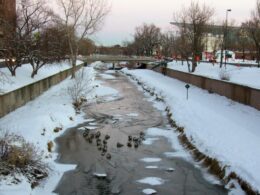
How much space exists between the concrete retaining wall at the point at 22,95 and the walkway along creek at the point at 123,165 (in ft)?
16.5

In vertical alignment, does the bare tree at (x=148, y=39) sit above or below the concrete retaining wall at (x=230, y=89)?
above

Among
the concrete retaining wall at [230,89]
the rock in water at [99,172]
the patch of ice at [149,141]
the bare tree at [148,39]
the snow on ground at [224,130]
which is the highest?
the bare tree at [148,39]

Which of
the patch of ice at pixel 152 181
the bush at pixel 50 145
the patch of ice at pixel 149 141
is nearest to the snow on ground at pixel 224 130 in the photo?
the patch of ice at pixel 149 141

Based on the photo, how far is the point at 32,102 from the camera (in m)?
32.2

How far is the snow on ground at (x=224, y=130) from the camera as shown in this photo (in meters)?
13.9

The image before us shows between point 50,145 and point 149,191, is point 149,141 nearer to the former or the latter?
point 50,145

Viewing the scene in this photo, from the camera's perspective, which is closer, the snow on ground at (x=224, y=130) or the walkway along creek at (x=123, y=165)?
the walkway along creek at (x=123, y=165)

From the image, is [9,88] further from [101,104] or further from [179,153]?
[179,153]

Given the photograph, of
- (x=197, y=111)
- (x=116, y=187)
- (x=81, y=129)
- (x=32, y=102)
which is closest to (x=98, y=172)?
(x=116, y=187)

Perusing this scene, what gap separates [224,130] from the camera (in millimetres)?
18781

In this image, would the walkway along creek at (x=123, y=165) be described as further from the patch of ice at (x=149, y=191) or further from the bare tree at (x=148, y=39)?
the bare tree at (x=148, y=39)

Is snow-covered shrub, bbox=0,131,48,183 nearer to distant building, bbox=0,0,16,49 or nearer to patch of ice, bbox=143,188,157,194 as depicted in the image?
patch of ice, bbox=143,188,157,194

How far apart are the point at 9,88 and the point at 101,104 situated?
854 centimetres

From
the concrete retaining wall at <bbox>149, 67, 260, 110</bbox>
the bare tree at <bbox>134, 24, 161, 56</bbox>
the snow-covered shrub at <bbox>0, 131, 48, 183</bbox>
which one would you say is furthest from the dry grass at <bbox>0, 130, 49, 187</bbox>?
the bare tree at <bbox>134, 24, 161, 56</bbox>
